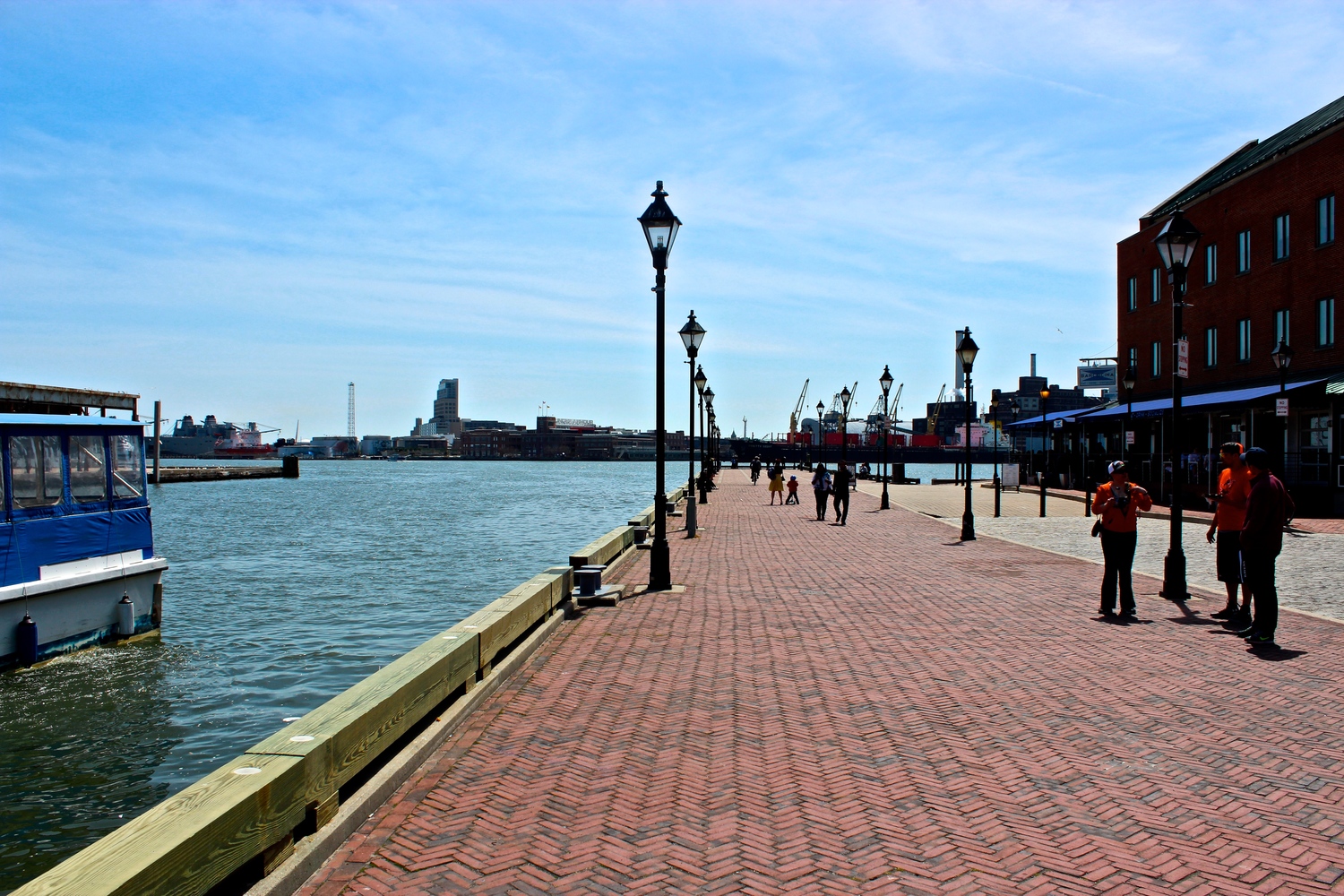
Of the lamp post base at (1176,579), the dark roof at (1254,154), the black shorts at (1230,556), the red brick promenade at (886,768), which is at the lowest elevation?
the red brick promenade at (886,768)

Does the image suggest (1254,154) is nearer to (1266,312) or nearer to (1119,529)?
(1266,312)

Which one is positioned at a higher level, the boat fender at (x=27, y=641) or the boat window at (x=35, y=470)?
the boat window at (x=35, y=470)

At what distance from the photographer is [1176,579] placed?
508 inches

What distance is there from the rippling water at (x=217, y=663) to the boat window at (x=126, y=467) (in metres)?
2.44

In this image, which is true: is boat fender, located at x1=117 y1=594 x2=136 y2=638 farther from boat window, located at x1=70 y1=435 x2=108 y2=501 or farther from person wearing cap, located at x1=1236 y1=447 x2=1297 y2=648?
person wearing cap, located at x1=1236 y1=447 x2=1297 y2=648

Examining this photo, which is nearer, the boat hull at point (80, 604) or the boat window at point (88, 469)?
the boat hull at point (80, 604)

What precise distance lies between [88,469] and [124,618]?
233 cm

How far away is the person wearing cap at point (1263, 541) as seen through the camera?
970 cm

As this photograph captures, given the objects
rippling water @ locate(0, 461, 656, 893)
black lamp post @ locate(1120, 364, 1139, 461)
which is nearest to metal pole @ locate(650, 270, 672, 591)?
rippling water @ locate(0, 461, 656, 893)

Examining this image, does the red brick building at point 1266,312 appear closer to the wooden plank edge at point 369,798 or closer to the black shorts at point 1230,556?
the black shorts at point 1230,556

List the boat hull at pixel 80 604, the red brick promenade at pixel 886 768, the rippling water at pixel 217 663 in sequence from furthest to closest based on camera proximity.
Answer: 1. the boat hull at pixel 80 604
2. the rippling water at pixel 217 663
3. the red brick promenade at pixel 886 768

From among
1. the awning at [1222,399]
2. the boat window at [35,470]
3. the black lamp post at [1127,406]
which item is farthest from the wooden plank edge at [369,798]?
the black lamp post at [1127,406]

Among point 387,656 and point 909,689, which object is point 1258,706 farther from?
point 387,656

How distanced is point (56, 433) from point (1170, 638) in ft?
48.1
